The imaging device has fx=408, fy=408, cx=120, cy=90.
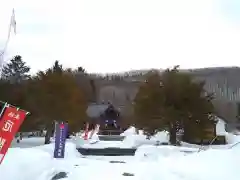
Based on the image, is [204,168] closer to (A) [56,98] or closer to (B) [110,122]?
(A) [56,98]

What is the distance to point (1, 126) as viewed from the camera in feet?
30.0

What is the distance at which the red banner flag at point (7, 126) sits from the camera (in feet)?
29.8

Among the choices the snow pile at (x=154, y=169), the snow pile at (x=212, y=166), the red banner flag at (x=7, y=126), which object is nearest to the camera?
the red banner flag at (x=7, y=126)

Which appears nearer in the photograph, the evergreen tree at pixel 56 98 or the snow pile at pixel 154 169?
the snow pile at pixel 154 169

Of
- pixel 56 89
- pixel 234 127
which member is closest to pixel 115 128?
pixel 234 127

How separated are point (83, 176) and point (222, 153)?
14.5 feet

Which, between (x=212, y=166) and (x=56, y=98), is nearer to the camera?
(x=212, y=166)

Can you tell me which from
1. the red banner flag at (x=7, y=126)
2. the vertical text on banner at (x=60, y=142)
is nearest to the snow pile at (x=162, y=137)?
the vertical text on banner at (x=60, y=142)

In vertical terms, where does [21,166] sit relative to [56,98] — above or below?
below

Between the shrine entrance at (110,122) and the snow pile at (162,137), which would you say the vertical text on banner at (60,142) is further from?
the shrine entrance at (110,122)

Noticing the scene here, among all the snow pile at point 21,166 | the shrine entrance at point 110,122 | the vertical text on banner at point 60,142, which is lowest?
the snow pile at point 21,166

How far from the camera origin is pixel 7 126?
30.1 ft

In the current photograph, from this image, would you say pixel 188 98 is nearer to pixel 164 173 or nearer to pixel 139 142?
pixel 139 142

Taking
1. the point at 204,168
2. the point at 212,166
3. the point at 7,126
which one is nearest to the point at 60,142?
the point at 204,168
